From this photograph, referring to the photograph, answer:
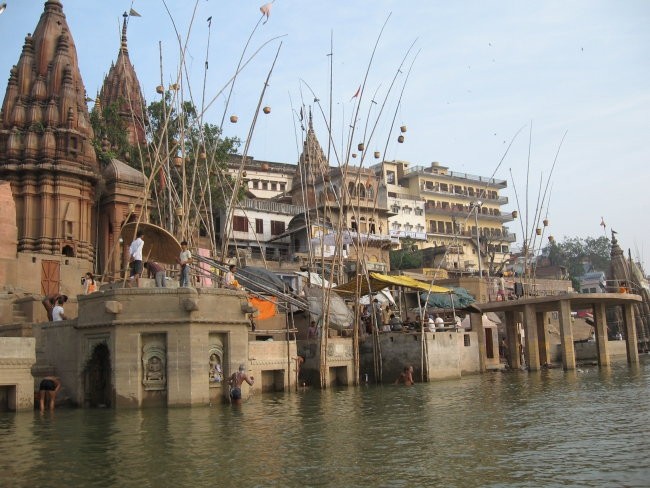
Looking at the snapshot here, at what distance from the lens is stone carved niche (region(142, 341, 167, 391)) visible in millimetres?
17078

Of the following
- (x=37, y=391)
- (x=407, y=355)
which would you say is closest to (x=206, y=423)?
(x=37, y=391)

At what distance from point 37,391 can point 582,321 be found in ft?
134

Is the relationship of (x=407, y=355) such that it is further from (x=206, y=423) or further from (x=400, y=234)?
(x=400, y=234)

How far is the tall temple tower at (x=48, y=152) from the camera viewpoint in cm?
3170

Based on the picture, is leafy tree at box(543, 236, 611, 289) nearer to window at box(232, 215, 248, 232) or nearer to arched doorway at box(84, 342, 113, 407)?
window at box(232, 215, 248, 232)

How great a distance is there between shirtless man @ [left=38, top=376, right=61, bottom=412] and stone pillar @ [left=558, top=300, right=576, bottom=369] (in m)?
18.8

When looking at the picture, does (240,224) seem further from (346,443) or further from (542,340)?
(346,443)

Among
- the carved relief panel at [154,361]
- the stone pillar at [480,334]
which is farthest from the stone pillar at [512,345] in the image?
the carved relief panel at [154,361]

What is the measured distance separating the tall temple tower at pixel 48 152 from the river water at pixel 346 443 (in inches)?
635

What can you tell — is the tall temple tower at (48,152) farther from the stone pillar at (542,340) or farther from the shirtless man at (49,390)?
the stone pillar at (542,340)

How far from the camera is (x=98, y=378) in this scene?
18438mm

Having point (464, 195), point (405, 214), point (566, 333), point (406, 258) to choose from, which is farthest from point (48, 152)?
point (464, 195)

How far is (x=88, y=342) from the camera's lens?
1794 centimetres

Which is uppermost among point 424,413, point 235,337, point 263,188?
point 263,188
